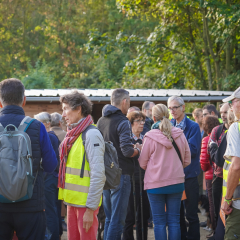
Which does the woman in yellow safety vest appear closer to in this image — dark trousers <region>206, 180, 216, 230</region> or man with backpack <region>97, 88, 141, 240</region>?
man with backpack <region>97, 88, 141, 240</region>

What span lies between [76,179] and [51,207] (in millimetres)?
2201

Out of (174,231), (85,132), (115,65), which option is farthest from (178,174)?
(115,65)

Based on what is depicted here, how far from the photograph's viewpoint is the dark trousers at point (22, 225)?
2.76 m

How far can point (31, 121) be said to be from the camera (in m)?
2.87

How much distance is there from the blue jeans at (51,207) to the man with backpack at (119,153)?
106 cm

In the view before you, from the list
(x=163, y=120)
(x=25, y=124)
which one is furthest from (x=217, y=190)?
(x=25, y=124)

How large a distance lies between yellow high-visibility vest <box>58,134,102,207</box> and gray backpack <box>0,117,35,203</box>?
13.9 inches

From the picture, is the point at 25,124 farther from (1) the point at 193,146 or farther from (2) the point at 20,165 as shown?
(1) the point at 193,146

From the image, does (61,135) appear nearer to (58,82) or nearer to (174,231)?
(174,231)

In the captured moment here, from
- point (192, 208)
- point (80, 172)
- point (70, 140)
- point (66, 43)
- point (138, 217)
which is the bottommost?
point (138, 217)

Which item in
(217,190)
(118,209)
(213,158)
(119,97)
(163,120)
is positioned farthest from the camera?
(217,190)

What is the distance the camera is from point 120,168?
3.65 metres

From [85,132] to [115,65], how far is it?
2816 cm

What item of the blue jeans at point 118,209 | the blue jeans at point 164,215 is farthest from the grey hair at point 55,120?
the blue jeans at point 164,215
